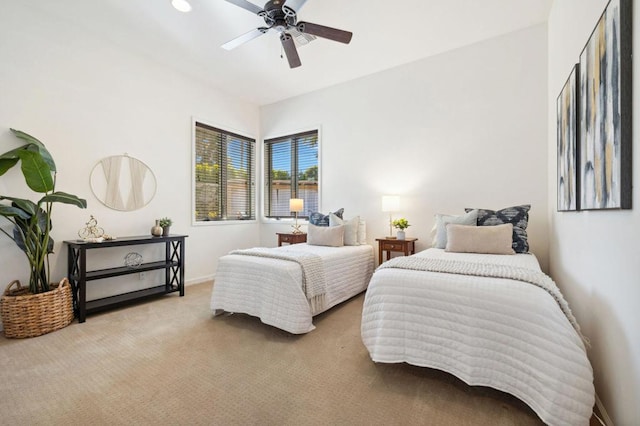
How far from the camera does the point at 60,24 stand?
2984mm

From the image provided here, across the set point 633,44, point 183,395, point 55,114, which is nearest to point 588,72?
point 633,44

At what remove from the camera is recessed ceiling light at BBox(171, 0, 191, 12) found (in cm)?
268

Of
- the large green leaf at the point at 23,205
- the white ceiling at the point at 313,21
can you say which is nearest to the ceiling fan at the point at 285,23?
the white ceiling at the point at 313,21

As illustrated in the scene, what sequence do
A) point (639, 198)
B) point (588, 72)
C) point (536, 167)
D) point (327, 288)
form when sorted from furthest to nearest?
point (536, 167)
point (327, 288)
point (588, 72)
point (639, 198)

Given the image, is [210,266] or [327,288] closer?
[327,288]

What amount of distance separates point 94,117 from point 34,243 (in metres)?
1.48

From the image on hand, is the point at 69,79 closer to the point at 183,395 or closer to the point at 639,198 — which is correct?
the point at 183,395

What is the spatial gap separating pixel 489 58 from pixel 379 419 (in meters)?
3.84

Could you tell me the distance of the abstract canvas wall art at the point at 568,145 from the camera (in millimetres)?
1840

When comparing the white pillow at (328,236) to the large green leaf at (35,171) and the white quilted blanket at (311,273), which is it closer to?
the white quilted blanket at (311,273)

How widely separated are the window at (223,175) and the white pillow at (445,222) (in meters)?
3.31

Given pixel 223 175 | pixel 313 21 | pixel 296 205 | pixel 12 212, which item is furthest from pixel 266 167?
pixel 12 212

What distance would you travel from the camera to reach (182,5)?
273 cm

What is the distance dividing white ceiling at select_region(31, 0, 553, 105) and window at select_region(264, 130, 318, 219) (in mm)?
1149
